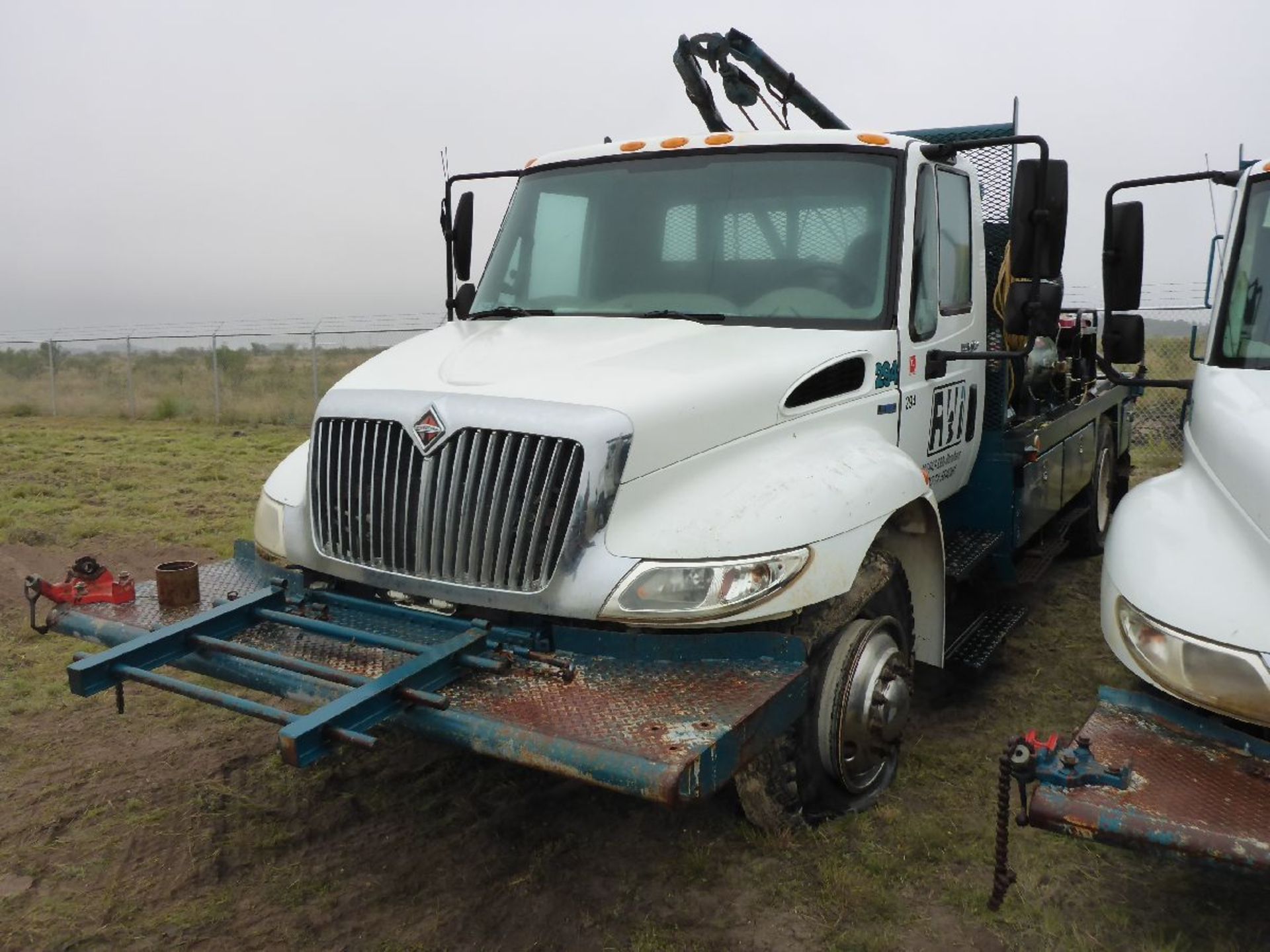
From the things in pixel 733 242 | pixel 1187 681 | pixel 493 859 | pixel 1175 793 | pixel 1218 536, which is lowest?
pixel 493 859

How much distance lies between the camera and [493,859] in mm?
3793

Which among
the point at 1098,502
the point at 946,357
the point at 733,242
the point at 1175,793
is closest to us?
the point at 1175,793

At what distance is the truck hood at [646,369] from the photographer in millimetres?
3484

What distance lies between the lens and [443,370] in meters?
3.87

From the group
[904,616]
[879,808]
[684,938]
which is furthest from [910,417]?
[684,938]

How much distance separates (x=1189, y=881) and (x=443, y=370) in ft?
10.2

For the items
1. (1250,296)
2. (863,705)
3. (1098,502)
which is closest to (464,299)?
(863,705)

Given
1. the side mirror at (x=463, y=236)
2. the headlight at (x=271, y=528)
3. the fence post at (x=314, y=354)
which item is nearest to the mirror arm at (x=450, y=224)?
the side mirror at (x=463, y=236)

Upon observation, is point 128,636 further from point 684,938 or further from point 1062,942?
point 1062,942

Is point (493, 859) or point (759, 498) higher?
point (759, 498)

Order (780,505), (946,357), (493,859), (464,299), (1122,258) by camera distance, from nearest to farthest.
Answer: (780,505), (493,859), (1122,258), (946,357), (464,299)

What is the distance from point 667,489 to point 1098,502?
587 centimetres

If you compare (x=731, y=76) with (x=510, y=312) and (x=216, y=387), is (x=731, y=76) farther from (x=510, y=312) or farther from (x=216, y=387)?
(x=216, y=387)

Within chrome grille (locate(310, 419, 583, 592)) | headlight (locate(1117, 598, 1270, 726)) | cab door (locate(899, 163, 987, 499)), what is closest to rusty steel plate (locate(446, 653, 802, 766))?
chrome grille (locate(310, 419, 583, 592))
